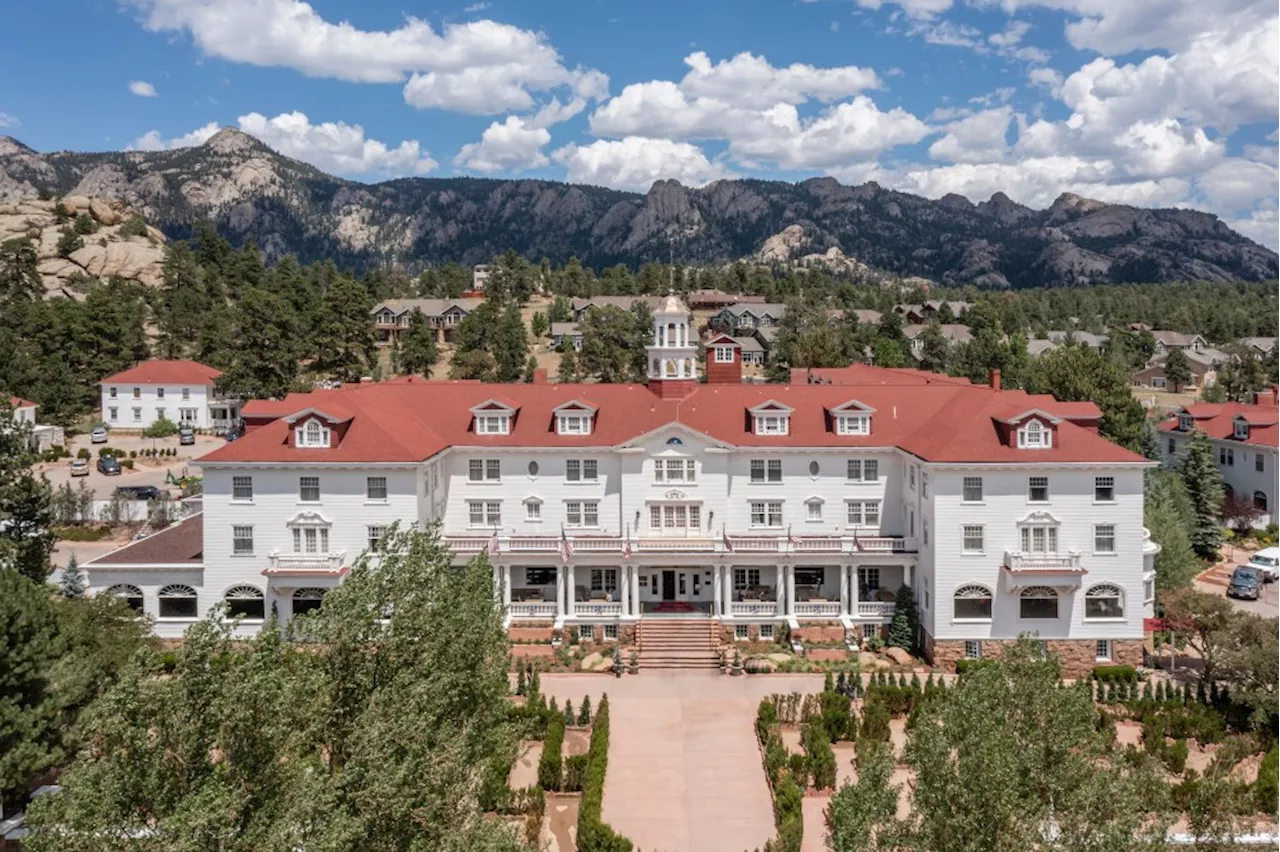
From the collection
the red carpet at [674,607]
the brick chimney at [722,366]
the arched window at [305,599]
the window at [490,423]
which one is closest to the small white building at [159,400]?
the window at [490,423]

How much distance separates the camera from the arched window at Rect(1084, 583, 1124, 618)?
135 feet

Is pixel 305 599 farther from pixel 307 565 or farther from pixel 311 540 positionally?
pixel 311 540

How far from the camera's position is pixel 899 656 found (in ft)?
138

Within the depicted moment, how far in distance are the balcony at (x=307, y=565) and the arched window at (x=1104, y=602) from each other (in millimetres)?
33616

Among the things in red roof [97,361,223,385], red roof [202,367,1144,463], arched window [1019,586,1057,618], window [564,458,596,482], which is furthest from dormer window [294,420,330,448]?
red roof [97,361,223,385]

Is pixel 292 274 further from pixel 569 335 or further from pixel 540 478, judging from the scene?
pixel 540 478

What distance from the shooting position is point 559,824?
91.0 feet

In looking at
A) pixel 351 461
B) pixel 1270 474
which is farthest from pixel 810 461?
pixel 1270 474

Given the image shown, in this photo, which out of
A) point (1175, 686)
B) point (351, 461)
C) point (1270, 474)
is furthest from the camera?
point (1270, 474)

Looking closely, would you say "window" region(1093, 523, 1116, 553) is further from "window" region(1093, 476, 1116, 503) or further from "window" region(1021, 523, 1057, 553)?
"window" region(1021, 523, 1057, 553)

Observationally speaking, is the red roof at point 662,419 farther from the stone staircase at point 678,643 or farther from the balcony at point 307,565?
the stone staircase at point 678,643

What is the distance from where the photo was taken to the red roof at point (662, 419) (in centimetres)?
4203

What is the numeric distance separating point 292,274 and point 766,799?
4547 inches

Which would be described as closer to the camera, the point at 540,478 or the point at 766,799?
the point at 766,799
